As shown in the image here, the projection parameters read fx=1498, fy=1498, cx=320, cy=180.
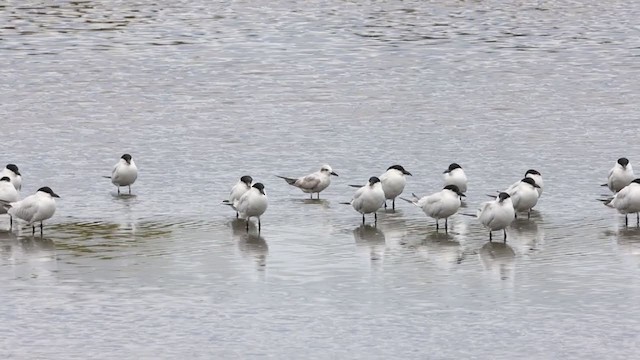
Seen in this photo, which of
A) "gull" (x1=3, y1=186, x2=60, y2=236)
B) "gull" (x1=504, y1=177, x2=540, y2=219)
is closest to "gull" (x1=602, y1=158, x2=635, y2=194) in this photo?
"gull" (x1=504, y1=177, x2=540, y2=219)

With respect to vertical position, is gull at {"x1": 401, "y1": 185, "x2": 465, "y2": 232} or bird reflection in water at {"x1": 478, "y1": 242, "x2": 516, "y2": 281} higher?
gull at {"x1": 401, "y1": 185, "x2": 465, "y2": 232}

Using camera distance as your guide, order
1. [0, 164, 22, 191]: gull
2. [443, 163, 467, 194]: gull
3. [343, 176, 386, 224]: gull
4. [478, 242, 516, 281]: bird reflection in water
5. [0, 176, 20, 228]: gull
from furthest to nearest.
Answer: [0, 164, 22, 191]: gull, [443, 163, 467, 194]: gull, [0, 176, 20, 228]: gull, [343, 176, 386, 224]: gull, [478, 242, 516, 281]: bird reflection in water

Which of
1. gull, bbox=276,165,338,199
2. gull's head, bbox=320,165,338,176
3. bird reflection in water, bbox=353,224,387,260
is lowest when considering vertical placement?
bird reflection in water, bbox=353,224,387,260

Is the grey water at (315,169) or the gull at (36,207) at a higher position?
the gull at (36,207)

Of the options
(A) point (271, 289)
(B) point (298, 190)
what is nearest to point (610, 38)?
(B) point (298, 190)

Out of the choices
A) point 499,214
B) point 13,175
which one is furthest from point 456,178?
point 13,175

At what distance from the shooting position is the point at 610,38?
53.6m

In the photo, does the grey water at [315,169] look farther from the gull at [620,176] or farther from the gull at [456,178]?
the gull at [620,176]

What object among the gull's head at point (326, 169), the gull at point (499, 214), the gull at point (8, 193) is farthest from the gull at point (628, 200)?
the gull at point (8, 193)

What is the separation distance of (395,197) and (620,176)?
442cm

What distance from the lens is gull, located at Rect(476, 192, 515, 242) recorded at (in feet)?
84.2

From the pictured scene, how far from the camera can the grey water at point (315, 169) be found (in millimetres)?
20562

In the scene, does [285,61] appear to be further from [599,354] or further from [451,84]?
[599,354]

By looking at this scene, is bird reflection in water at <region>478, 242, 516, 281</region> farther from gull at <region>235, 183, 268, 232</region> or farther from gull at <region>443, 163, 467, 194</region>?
gull at <region>235, 183, 268, 232</region>
